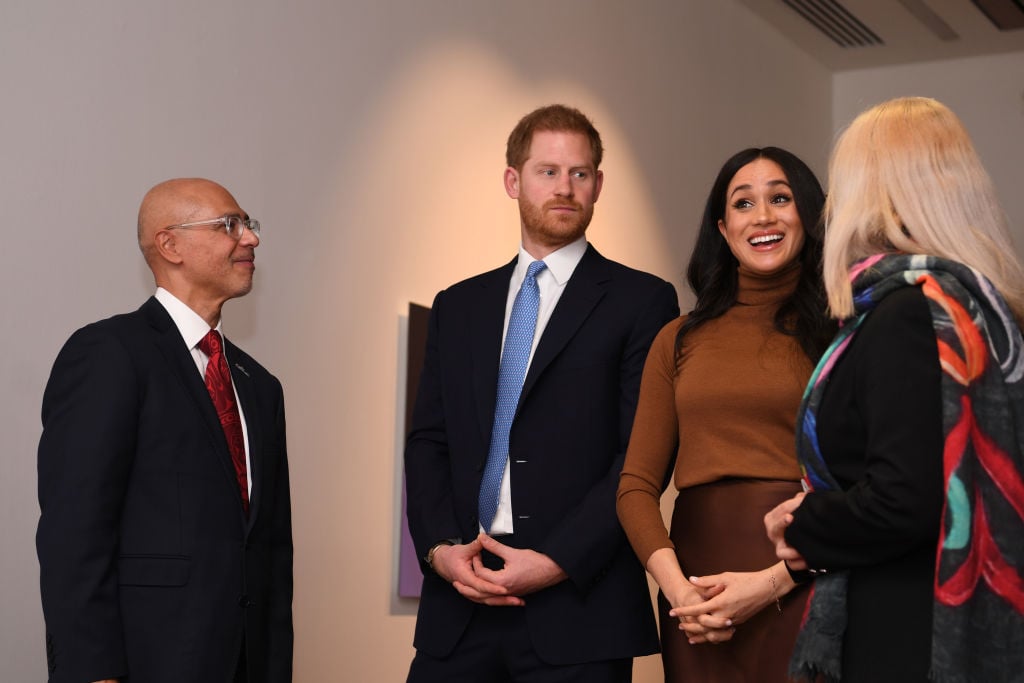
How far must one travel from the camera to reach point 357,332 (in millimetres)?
4277

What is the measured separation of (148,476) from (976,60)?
264 inches

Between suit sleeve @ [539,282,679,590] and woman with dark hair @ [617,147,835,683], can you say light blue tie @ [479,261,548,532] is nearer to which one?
suit sleeve @ [539,282,679,590]

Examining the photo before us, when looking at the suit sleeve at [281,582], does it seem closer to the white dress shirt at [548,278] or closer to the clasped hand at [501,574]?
the clasped hand at [501,574]

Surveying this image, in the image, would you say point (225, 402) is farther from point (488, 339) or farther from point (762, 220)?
point (762, 220)

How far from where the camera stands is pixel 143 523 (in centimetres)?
263

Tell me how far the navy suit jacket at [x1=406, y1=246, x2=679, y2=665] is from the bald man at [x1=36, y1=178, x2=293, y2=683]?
39cm

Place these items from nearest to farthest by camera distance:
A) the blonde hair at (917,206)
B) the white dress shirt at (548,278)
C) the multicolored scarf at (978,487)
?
the multicolored scarf at (978,487), the blonde hair at (917,206), the white dress shirt at (548,278)

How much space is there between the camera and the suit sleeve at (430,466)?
2969 millimetres

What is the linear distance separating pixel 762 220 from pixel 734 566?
771 mm

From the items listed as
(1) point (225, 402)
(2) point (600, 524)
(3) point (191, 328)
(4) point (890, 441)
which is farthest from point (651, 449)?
(3) point (191, 328)

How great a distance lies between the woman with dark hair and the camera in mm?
2465

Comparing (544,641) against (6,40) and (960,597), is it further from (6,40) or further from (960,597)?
(6,40)

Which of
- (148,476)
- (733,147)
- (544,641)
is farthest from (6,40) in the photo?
(733,147)

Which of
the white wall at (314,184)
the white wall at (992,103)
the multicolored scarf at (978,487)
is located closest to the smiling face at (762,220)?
the multicolored scarf at (978,487)
